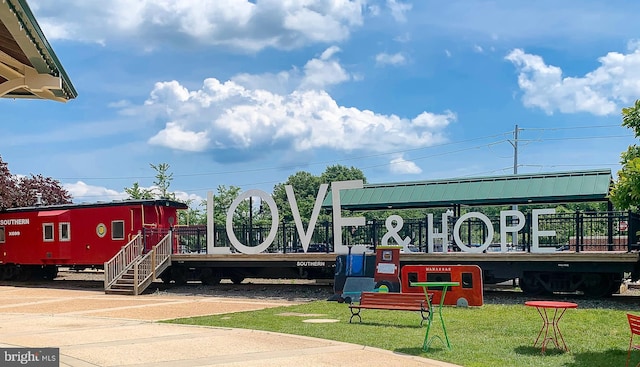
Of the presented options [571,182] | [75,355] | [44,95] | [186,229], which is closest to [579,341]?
[75,355]

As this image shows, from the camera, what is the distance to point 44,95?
316 inches

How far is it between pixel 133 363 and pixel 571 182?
17301 mm

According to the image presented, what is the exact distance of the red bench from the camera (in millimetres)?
12664

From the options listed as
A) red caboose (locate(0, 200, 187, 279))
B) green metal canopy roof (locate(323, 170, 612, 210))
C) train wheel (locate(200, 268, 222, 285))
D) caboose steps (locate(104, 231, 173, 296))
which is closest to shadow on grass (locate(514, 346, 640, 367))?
green metal canopy roof (locate(323, 170, 612, 210))

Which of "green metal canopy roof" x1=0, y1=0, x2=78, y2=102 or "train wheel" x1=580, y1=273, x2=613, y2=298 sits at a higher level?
"green metal canopy roof" x1=0, y1=0, x2=78, y2=102

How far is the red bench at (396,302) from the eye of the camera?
1266 cm

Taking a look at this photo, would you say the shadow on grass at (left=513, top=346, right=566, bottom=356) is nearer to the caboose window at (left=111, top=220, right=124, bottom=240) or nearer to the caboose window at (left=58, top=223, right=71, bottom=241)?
the caboose window at (left=111, top=220, right=124, bottom=240)

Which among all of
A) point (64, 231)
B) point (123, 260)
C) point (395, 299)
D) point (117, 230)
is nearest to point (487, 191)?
point (395, 299)

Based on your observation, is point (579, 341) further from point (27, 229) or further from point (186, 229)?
point (27, 229)

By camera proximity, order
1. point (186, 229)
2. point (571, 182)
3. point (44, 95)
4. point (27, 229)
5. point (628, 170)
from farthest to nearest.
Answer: point (27, 229) < point (186, 229) < point (571, 182) < point (628, 170) < point (44, 95)

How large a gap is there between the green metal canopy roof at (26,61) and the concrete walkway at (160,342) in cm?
346

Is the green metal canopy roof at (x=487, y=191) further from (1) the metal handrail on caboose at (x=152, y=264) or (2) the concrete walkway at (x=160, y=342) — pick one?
(2) the concrete walkway at (x=160, y=342)

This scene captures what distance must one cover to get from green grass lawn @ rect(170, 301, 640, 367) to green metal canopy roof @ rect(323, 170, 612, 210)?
24.2 ft

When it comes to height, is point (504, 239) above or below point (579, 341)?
above
